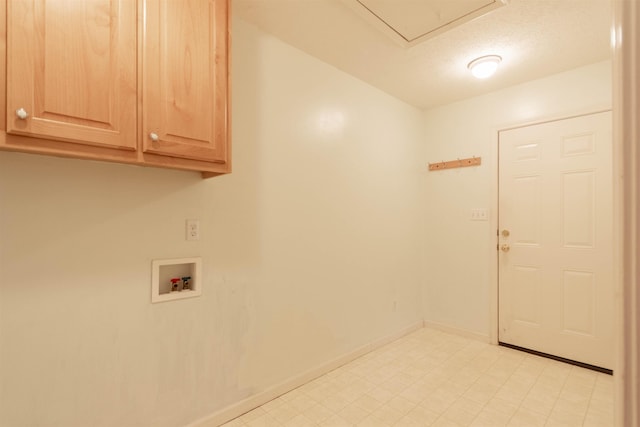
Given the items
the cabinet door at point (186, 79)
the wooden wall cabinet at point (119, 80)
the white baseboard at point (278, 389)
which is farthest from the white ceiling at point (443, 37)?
the white baseboard at point (278, 389)

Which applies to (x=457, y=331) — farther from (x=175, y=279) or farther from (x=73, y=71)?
(x=73, y=71)

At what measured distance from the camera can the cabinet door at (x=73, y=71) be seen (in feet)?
3.43

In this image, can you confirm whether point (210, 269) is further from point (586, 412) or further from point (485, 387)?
point (586, 412)

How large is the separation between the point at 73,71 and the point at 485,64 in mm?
2583

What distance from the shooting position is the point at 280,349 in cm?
218

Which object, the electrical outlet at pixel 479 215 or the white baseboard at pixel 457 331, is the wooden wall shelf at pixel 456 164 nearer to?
the electrical outlet at pixel 479 215

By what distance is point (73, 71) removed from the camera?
1.15 metres

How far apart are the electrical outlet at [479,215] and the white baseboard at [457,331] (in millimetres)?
1154

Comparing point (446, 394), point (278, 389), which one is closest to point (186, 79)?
point (278, 389)

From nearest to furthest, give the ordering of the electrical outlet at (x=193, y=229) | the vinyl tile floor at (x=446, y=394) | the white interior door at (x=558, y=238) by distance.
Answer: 1. the electrical outlet at (x=193, y=229)
2. the vinyl tile floor at (x=446, y=394)
3. the white interior door at (x=558, y=238)

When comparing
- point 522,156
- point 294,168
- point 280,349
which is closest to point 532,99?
point 522,156

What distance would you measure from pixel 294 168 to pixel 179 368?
1.44 m

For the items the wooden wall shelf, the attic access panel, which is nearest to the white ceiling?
the attic access panel

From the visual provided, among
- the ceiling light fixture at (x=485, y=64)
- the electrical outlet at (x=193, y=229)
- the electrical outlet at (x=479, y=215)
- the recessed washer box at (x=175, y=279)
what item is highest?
the ceiling light fixture at (x=485, y=64)
